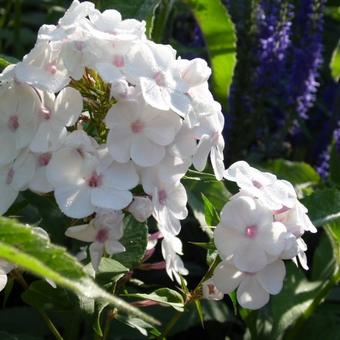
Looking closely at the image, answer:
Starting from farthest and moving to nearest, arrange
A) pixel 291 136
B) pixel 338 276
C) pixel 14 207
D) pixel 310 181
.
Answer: pixel 291 136 < pixel 310 181 < pixel 338 276 < pixel 14 207

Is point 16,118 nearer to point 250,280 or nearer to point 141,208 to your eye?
point 141,208

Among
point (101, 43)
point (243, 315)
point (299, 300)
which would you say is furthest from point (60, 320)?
point (101, 43)

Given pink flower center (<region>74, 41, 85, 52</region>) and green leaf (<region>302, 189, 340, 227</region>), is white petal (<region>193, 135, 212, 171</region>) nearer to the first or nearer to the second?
pink flower center (<region>74, 41, 85, 52</region>)

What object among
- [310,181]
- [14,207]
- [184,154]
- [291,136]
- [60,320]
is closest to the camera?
[184,154]

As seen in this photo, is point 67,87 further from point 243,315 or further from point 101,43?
point 243,315

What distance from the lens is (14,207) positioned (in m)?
1.18

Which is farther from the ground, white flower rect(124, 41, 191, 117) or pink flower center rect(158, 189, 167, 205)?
white flower rect(124, 41, 191, 117)

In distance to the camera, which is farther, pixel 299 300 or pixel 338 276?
pixel 299 300

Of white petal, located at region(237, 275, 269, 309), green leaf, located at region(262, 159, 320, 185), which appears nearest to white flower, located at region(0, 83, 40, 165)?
white petal, located at region(237, 275, 269, 309)

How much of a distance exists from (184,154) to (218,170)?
0.35 feet

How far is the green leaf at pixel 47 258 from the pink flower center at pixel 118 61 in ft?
0.94

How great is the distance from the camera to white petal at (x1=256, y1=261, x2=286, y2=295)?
0.96 metres

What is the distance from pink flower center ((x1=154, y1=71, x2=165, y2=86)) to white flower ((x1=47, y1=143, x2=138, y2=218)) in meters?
Answer: 0.10

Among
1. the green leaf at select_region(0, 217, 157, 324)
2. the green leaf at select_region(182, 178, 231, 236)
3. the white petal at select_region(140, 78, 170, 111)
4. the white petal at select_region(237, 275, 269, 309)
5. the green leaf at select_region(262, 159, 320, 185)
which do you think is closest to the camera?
the green leaf at select_region(0, 217, 157, 324)
